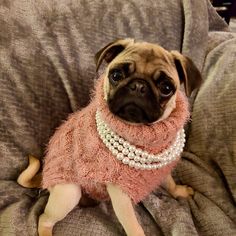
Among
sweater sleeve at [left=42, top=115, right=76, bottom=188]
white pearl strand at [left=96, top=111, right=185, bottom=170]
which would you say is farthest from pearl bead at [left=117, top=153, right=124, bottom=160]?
sweater sleeve at [left=42, top=115, right=76, bottom=188]

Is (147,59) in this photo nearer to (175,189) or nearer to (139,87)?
(139,87)

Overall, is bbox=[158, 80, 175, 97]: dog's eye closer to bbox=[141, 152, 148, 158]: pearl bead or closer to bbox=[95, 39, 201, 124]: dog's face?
bbox=[95, 39, 201, 124]: dog's face

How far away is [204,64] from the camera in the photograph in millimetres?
1329

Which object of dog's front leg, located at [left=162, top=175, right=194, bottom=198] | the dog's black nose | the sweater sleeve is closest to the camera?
the dog's black nose

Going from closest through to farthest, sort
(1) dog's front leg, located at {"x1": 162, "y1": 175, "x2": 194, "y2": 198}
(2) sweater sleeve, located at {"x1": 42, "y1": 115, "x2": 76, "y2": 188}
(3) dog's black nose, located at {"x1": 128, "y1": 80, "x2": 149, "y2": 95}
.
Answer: (3) dog's black nose, located at {"x1": 128, "y1": 80, "x2": 149, "y2": 95}, (2) sweater sleeve, located at {"x1": 42, "y1": 115, "x2": 76, "y2": 188}, (1) dog's front leg, located at {"x1": 162, "y1": 175, "x2": 194, "y2": 198}

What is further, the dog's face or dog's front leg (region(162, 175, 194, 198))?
dog's front leg (region(162, 175, 194, 198))

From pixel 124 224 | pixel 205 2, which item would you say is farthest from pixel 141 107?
pixel 205 2

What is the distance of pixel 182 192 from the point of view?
119 centimetres

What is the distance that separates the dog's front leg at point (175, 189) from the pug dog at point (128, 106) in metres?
0.11

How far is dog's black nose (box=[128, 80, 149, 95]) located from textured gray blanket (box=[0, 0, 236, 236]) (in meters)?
0.31

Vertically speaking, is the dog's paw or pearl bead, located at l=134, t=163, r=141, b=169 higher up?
pearl bead, located at l=134, t=163, r=141, b=169

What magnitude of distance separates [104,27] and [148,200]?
21.3 inches

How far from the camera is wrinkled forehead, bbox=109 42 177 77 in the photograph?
95 cm

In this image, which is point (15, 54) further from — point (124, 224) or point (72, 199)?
point (124, 224)
